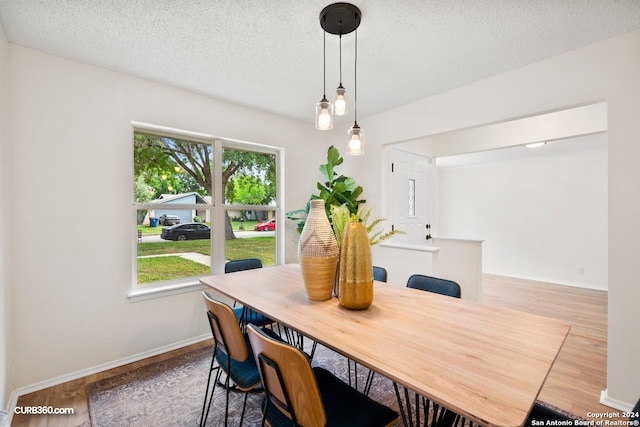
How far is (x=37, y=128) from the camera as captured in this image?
2.19 m

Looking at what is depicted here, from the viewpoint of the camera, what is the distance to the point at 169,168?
2961 mm

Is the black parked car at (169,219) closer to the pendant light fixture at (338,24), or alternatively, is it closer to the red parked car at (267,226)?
the red parked car at (267,226)

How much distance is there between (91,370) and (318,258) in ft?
7.73

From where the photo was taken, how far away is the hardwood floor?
1.95 metres

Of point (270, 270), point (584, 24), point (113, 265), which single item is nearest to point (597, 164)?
point (584, 24)

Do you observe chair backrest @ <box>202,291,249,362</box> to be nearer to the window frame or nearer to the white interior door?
the window frame

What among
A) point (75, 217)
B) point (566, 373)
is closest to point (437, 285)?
point (566, 373)

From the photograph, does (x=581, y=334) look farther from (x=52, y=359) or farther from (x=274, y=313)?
(x=52, y=359)

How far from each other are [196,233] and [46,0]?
2.08 m

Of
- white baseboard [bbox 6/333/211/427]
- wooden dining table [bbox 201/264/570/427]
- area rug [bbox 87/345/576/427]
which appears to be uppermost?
wooden dining table [bbox 201/264/570/427]

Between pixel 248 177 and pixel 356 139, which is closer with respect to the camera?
pixel 356 139

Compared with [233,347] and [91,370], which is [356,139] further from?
[91,370]

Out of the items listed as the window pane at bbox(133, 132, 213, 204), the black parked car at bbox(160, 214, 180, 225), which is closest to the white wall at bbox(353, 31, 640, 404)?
the window pane at bbox(133, 132, 213, 204)

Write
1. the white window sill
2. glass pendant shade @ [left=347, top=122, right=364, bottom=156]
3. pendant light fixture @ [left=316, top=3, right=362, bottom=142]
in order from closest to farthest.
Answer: pendant light fixture @ [left=316, top=3, right=362, bottom=142], glass pendant shade @ [left=347, top=122, right=364, bottom=156], the white window sill
